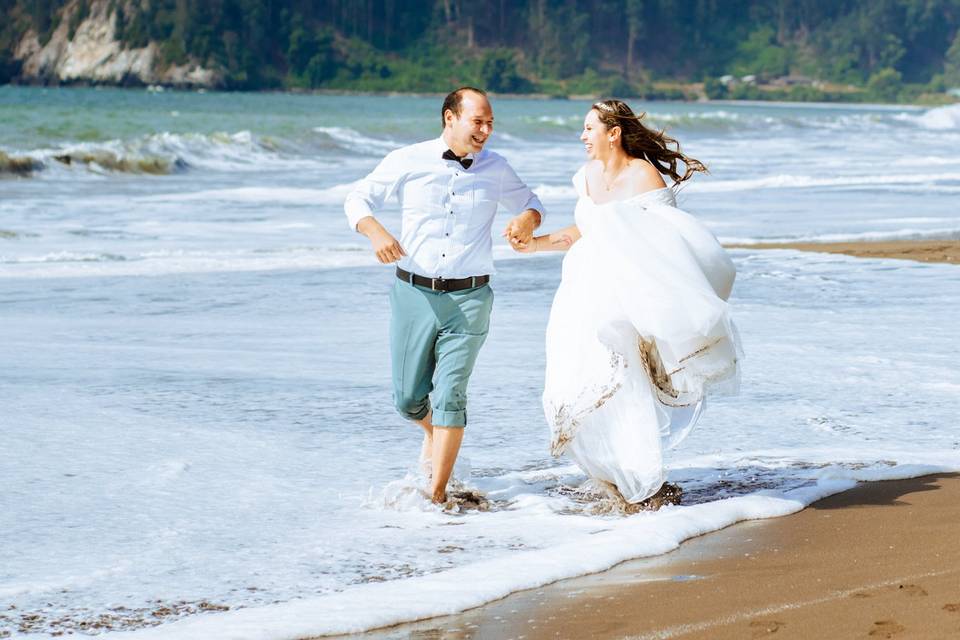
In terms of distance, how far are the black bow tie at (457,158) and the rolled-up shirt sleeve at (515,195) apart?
145mm

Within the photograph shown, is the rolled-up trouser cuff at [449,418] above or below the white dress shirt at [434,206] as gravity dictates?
below

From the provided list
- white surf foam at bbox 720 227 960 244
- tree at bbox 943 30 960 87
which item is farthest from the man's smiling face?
tree at bbox 943 30 960 87

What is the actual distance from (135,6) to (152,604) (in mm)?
157054

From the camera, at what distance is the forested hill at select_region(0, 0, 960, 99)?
492 feet

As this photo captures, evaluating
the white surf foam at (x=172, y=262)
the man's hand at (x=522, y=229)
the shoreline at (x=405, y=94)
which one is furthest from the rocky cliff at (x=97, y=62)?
the man's hand at (x=522, y=229)

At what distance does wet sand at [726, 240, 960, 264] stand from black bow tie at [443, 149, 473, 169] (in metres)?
9.12

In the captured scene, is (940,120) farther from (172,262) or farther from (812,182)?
(172,262)

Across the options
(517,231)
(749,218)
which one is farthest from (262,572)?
(749,218)

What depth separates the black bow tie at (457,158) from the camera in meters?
5.16

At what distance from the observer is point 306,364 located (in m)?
8.09

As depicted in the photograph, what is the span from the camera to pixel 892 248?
1466 cm

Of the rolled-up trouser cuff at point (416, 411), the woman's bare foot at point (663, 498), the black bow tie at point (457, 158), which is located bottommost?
the woman's bare foot at point (663, 498)

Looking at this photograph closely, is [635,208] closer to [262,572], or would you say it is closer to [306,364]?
[262,572]

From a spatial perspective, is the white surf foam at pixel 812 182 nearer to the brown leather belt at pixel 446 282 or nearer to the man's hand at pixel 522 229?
the man's hand at pixel 522 229
